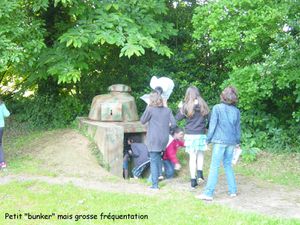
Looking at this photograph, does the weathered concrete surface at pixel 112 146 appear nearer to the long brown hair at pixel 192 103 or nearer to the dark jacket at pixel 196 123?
the dark jacket at pixel 196 123

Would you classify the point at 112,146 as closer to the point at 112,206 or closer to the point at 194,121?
the point at 194,121

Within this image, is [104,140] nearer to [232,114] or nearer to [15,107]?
[232,114]

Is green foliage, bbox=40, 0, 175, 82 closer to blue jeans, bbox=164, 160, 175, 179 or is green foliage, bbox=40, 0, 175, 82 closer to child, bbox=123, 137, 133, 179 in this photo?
child, bbox=123, 137, 133, 179

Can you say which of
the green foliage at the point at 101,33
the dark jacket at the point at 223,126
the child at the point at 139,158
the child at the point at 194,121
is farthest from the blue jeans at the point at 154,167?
the green foliage at the point at 101,33

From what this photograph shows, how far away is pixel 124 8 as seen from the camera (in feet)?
36.4

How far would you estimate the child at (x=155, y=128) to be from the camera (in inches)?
330

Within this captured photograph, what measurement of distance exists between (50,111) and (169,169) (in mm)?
5424

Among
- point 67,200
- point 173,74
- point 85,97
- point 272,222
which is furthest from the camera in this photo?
point 85,97

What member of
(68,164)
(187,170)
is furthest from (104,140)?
(187,170)

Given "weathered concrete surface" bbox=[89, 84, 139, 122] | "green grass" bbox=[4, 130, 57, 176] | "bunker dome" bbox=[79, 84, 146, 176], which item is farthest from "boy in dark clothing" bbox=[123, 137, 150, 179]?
Result: "green grass" bbox=[4, 130, 57, 176]

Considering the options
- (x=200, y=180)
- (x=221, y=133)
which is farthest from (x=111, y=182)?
(x=221, y=133)

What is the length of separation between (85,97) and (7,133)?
105 inches

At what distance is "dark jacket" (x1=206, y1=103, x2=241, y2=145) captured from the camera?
7441 millimetres

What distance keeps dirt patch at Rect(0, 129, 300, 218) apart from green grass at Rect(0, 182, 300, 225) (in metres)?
0.43
